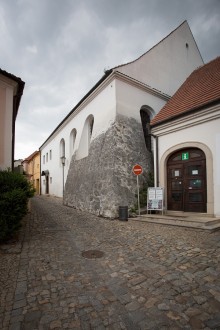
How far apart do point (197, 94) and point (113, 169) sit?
5.47 meters

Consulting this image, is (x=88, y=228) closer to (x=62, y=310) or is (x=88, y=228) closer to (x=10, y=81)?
(x=62, y=310)

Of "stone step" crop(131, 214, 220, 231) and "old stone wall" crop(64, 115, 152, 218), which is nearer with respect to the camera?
"stone step" crop(131, 214, 220, 231)

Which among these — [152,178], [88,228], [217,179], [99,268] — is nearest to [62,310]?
[99,268]

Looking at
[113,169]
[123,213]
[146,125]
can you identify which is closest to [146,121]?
[146,125]

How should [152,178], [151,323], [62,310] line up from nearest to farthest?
[151,323], [62,310], [152,178]

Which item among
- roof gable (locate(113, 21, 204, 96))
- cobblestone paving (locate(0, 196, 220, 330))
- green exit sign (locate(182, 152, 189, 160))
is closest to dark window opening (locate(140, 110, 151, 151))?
roof gable (locate(113, 21, 204, 96))

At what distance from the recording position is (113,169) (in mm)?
10812

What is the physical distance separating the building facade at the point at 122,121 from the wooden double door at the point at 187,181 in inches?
71.5

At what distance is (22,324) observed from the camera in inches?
97.7

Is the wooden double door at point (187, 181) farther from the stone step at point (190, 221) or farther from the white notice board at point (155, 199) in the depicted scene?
the stone step at point (190, 221)

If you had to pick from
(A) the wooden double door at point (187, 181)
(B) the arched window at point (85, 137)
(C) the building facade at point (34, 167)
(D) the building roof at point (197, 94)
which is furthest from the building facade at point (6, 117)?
(C) the building facade at point (34, 167)

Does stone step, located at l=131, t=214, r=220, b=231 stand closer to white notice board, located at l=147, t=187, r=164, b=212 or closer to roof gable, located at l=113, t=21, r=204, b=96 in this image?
white notice board, located at l=147, t=187, r=164, b=212

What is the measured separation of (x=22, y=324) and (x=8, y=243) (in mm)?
3735

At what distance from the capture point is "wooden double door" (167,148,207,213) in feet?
29.9
